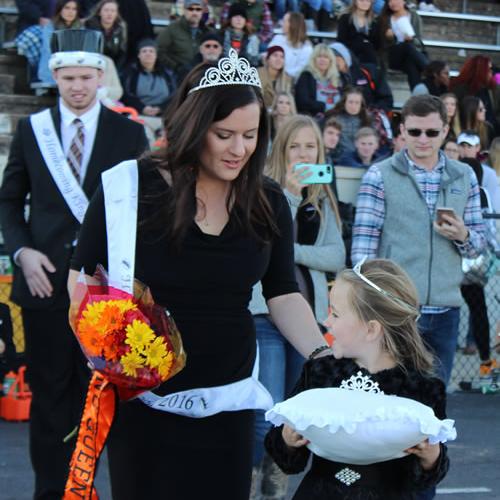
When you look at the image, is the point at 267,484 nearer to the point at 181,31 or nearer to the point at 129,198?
the point at 129,198

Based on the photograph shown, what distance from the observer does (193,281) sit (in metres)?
3.38

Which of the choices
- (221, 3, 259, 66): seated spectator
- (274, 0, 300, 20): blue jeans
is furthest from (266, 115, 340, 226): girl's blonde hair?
(274, 0, 300, 20): blue jeans

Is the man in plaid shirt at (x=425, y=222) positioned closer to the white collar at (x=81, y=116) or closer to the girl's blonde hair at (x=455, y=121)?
the white collar at (x=81, y=116)

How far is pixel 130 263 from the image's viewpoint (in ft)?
10.9

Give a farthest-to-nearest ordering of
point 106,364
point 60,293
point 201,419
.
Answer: point 60,293 → point 201,419 → point 106,364

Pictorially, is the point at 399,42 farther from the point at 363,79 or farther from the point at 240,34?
the point at 240,34

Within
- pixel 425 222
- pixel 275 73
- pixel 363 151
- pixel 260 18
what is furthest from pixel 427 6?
pixel 425 222

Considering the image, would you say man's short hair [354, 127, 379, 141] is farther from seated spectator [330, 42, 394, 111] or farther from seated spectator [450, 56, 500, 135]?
seated spectator [450, 56, 500, 135]

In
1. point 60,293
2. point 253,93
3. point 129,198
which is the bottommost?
point 60,293

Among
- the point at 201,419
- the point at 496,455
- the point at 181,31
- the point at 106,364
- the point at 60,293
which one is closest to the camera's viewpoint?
the point at 106,364

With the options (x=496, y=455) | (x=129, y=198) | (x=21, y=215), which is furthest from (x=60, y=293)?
(x=496, y=455)

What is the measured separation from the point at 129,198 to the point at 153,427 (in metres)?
0.67

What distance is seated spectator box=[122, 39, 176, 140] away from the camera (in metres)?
11.5

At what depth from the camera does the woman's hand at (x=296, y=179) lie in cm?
565
